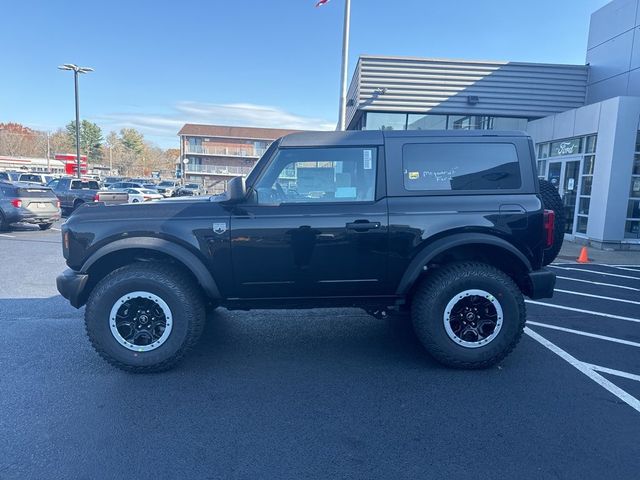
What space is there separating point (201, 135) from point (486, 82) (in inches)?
2074

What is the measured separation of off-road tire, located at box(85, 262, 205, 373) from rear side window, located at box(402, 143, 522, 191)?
2.27 metres

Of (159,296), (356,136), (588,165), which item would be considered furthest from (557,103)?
(159,296)

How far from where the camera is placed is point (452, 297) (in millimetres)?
3779

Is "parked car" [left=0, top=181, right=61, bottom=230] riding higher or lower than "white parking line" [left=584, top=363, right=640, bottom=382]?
higher

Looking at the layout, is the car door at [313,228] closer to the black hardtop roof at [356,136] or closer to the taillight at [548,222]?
the black hardtop roof at [356,136]

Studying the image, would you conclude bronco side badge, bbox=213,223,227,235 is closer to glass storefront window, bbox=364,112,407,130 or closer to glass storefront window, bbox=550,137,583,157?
glass storefront window, bbox=364,112,407,130

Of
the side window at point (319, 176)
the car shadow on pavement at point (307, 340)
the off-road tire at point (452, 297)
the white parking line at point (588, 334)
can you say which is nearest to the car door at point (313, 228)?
the side window at point (319, 176)

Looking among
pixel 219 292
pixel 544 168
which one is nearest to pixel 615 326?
pixel 219 292

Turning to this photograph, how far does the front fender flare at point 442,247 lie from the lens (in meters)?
3.72

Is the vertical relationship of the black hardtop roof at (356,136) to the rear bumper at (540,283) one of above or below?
above

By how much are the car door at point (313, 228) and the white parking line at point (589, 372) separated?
195 cm

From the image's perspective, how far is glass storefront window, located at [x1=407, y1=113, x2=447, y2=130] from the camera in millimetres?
14242

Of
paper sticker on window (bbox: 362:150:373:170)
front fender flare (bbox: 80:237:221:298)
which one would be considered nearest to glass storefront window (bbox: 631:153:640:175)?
paper sticker on window (bbox: 362:150:373:170)

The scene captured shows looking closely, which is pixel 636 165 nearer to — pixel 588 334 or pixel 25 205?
pixel 588 334
